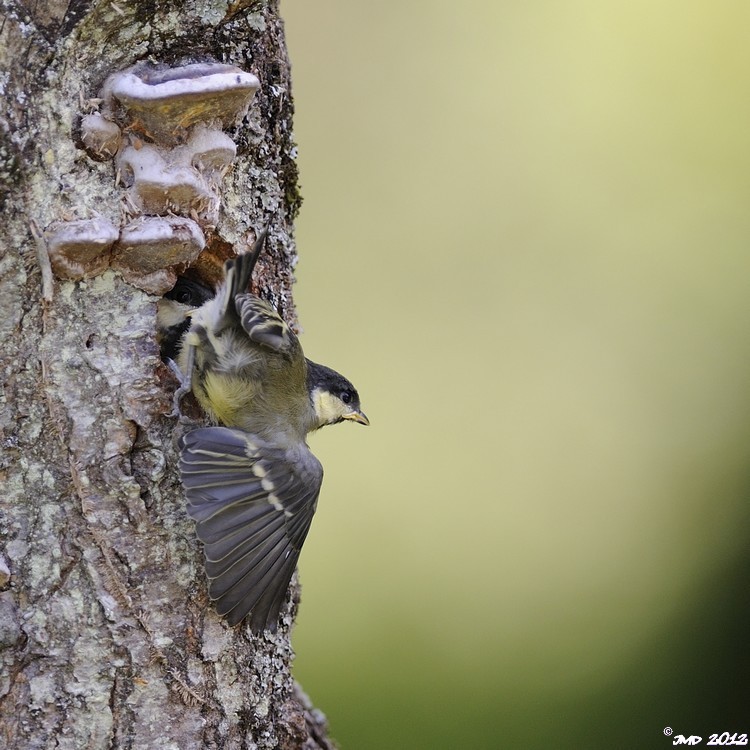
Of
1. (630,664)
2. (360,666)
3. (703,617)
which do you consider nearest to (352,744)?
(360,666)

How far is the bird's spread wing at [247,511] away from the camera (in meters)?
1.70

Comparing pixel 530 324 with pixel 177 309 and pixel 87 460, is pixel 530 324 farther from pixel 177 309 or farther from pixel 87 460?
pixel 87 460

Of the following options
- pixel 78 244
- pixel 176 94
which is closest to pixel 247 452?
pixel 78 244

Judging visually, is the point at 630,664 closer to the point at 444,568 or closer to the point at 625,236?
the point at 444,568

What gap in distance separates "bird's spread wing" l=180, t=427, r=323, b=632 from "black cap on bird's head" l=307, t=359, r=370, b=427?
23 cm

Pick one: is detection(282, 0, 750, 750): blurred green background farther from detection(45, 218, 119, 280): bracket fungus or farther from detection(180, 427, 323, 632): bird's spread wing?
detection(45, 218, 119, 280): bracket fungus

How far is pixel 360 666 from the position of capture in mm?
3365

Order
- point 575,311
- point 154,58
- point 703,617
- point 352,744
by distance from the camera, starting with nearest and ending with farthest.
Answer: point 154,58 < point 352,744 < point 703,617 < point 575,311

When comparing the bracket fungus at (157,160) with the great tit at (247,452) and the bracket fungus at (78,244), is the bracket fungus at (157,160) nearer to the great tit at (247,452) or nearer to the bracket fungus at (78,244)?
the bracket fungus at (78,244)

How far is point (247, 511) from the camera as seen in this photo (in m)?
1.84

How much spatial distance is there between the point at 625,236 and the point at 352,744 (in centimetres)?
203

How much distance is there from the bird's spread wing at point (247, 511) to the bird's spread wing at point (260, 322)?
0.18m

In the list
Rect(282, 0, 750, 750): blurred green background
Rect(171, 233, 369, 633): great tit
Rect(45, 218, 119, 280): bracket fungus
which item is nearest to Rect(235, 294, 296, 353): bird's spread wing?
Rect(171, 233, 369, 633): great tit

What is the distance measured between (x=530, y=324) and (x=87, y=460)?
7.61 feet
